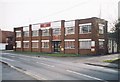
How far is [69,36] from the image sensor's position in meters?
43.2

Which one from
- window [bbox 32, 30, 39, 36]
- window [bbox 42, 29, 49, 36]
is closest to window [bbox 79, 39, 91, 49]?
window [bbox 42, 29, 49, 36]

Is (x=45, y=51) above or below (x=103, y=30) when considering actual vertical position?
below

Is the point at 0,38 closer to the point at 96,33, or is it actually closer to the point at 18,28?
the point at 18,28

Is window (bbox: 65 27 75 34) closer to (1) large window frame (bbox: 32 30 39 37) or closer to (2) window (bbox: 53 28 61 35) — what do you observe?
(2) window (bbox: 53 28 61 35)

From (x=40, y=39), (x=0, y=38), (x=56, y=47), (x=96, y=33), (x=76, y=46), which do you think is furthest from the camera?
(x=0, y=38)

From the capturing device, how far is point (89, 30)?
39500 millimetres

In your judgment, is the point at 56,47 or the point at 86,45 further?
the point at 56,47

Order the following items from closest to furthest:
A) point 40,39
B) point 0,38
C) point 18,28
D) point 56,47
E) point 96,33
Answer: point 96,33 < point 56,47 < point 40,39 < point 18,28 < point 0,38

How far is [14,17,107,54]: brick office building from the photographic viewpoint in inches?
1543

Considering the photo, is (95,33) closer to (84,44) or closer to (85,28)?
(85,28)

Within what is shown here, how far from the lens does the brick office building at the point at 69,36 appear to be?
3919cm

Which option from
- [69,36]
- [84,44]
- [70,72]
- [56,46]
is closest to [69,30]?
[69,36]

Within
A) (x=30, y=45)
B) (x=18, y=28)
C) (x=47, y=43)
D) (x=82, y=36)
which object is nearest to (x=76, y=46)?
(x=82, y=36)

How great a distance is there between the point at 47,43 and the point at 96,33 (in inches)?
565
